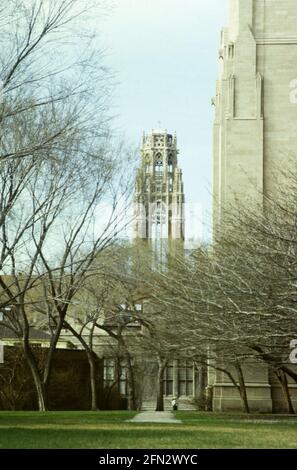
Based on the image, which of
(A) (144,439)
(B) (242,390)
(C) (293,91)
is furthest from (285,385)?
(A) (144,439)

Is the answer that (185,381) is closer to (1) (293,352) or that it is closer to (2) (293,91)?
(2) (293,91)

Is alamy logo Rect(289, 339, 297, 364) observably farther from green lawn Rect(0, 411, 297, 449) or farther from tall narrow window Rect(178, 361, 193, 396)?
tall narrow window Rect(178, 361, 193, 396)

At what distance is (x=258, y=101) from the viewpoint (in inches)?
1682

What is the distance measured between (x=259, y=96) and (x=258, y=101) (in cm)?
22

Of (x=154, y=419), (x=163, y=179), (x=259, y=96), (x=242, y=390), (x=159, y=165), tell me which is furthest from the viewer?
(x=159, y=165)

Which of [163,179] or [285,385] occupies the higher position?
[163,179]

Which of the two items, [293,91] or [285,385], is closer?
[285,385]

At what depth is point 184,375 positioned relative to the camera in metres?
82.9

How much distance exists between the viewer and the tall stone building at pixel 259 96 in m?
42.6

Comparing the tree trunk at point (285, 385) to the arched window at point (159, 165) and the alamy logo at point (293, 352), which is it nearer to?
the alamy logo at point (293, 352)

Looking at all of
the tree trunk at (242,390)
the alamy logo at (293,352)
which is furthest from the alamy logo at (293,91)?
the alamy logo at (293,352)

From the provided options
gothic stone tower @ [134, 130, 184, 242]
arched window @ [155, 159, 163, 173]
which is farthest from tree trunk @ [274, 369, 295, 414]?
arched window @ [155, 159, 163, 173]

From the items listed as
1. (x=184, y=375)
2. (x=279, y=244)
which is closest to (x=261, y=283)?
(x=279, y=244)
